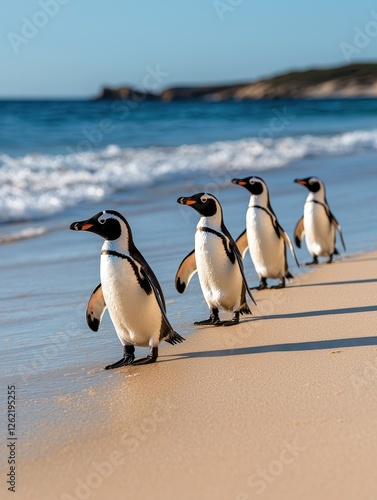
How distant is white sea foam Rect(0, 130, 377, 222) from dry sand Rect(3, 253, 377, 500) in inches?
271

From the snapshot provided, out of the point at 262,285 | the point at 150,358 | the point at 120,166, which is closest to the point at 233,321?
the point at 150,358

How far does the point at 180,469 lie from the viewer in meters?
2.88

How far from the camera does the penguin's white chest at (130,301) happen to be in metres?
4.34

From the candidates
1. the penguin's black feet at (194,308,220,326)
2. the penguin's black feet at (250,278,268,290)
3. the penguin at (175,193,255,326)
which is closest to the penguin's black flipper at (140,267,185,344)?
the penguin's black feet at (194,308,220,326)

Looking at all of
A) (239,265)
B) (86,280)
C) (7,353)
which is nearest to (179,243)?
(86,280)

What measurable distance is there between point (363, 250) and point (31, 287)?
2.76 meters

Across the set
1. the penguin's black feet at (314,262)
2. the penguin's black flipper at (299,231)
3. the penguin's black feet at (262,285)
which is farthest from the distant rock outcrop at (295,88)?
the penguin's black feet at (262,285)

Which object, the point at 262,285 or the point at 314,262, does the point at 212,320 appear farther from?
the point at 314,262

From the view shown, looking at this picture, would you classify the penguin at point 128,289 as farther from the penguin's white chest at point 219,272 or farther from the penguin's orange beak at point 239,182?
the penguin's orange beak at point 239,182

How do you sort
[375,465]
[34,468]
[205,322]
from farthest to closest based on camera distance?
[205,322] → [34,468] → [375,465]

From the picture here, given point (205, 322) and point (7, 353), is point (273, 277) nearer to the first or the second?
point (205, 322)

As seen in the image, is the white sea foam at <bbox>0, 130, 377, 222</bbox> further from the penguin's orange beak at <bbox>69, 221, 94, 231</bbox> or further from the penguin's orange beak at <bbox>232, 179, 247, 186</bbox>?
the penguin's orange beak at <bbox>69, 221, 94, 231</bbox>

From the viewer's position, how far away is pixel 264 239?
6246 millimetres

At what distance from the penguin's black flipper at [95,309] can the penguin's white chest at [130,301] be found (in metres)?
Result: 0.23
